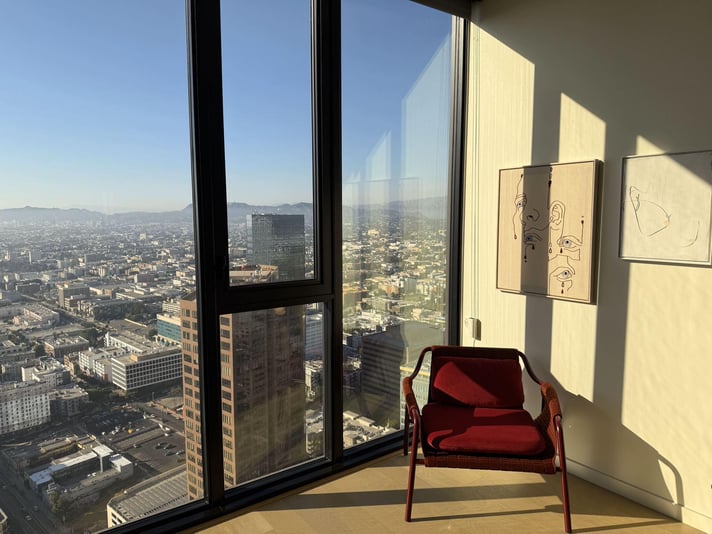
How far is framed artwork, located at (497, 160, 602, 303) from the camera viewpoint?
9.66 feet

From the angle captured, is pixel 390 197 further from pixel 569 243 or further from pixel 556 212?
pixel 569 243

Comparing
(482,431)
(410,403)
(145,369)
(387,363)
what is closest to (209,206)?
(145,369)

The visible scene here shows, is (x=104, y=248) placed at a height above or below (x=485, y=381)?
above

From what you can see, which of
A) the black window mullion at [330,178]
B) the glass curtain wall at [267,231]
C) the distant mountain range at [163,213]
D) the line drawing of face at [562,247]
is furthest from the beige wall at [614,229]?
the glass curtain wall at [267,231]

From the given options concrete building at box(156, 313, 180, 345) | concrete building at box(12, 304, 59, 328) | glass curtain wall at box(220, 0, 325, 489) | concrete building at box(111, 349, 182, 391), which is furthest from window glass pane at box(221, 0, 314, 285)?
concrete building at box(12, 304, 59, 328)

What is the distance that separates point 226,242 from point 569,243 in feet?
6.39

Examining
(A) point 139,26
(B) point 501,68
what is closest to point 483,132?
(B) point 501,68

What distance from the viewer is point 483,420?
2889 millimetres

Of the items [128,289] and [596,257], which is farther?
[596,257]

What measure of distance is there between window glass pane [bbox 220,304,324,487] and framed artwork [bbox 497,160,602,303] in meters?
1.30

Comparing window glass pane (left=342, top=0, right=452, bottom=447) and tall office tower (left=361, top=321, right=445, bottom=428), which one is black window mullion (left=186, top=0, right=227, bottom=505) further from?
tall office tower (left=361, top=321, right=445, bottom=428)

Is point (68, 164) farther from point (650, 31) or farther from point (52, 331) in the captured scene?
point (650, 31)

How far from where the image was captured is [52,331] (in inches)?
88.7

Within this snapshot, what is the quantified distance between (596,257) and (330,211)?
5.05ft
